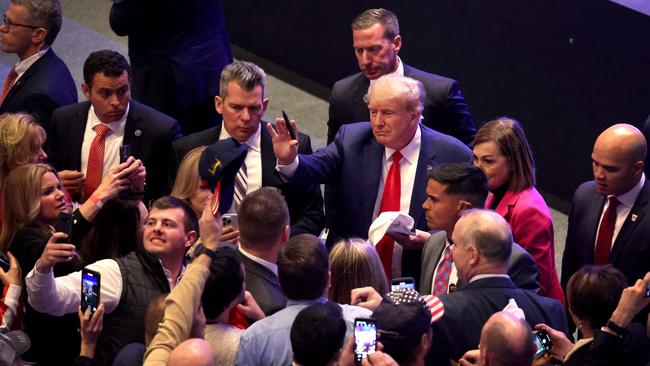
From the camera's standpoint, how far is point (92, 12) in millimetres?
10719

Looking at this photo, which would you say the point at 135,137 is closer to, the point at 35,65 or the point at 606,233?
the point at 35,65

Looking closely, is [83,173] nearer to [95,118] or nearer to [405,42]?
[95,118]

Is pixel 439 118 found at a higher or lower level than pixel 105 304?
higher

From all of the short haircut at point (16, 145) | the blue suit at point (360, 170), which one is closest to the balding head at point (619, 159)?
the blue suit at point (360, 170)

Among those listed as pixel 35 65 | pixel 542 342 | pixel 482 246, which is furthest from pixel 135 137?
pixel 542 342

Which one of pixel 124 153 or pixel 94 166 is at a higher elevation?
pixel 124 153

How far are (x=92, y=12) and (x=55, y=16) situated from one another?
3.37 m

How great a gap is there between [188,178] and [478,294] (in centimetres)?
170

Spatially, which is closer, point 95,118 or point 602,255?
point 602,255

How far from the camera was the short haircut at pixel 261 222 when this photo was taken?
5477mm

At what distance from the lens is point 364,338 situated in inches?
181

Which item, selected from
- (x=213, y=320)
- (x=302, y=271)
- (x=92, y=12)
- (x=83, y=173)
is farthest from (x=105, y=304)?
(x=92, y=12)

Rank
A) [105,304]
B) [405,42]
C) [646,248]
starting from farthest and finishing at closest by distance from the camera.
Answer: [405,42] → [646,248] → [105,304]

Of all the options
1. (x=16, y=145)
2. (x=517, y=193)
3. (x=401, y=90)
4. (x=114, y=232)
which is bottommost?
(x=114, y=232)
